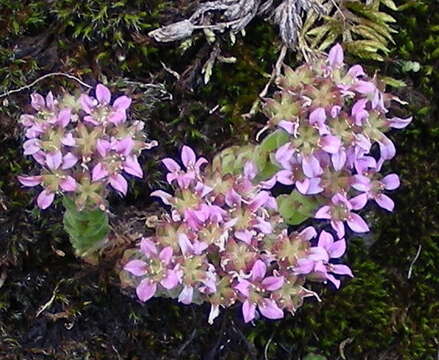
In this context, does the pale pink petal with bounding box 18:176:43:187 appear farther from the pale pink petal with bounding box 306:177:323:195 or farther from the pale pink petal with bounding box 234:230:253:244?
the pale pink petal with bounding box 306:177:323:195

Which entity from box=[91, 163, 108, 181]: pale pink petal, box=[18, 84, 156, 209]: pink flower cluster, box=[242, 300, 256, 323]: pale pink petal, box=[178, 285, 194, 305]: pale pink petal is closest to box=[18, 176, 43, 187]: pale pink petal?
box=[18, 84, 156, 209]: pink flower cluster

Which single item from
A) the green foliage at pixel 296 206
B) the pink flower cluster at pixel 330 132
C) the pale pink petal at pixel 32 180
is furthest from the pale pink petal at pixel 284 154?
the pale pink petal at pixel 32 180

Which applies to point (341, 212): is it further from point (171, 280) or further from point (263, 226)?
point (171, 280)

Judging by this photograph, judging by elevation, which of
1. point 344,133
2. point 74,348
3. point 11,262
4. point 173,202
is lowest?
point 74,348

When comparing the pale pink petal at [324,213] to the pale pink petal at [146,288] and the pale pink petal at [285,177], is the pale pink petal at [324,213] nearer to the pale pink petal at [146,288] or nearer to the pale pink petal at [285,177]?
the pale pink petal at [285,177]

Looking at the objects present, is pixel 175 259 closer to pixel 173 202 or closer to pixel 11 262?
pixel 173 202

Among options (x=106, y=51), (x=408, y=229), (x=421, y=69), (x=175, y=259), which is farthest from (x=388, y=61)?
(x=175, y=259)
